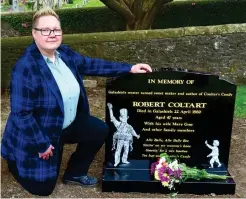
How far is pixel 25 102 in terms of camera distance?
11.8 ft

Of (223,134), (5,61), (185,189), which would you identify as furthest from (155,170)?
(5,61)

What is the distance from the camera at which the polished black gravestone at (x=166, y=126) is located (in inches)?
161

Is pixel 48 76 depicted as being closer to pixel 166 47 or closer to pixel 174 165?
pixel 174 165

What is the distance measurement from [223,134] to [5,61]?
500 cm

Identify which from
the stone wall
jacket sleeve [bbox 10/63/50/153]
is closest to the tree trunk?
the stone wall

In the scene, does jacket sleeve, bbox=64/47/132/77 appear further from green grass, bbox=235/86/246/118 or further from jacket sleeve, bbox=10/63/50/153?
green grass, bbox=235/86/246/118

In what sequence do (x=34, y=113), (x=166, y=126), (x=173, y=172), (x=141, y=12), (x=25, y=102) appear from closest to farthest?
(x=25, y=102) < (x=34, y=113) < (x=173, y=172) < (x=166, y=126) < (x=141, y=12)

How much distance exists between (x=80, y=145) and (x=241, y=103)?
395 centimetres

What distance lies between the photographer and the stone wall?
7973 millimetres

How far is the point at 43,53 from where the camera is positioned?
3.77 meters

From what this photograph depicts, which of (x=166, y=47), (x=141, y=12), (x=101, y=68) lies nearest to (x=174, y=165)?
(x=101, y=68)

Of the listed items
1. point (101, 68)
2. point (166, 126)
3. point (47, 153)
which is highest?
point (101, 68)

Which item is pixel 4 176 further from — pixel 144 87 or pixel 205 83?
pixel 205 83

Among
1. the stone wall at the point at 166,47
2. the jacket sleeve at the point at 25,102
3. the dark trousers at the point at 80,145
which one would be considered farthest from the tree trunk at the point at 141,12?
the jacket sleeve at the point at 25,102
